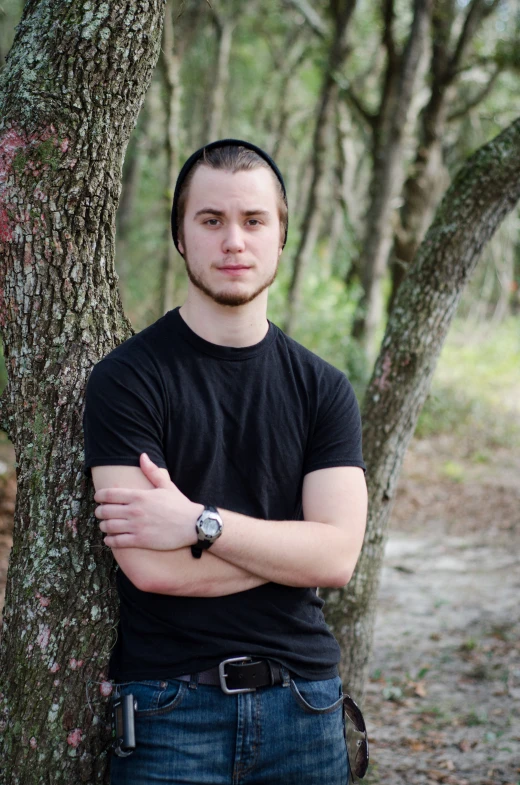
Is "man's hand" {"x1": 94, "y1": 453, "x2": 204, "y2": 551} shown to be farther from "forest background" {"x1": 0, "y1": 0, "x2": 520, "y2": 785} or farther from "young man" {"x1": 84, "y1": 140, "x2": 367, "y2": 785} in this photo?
"forest background" {"x1": 0, "y1": 0, "x2": 520, "y2": 785}

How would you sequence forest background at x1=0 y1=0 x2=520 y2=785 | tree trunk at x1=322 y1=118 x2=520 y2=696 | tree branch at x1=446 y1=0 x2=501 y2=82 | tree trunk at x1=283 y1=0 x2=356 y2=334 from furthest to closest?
tree trunk at x1=283 y1=0 x2=356 y2=334 → tree branch at x1=446 y1=0 x2=501 y2=82 → forest background at x1=0 y1=0 x2=520 y2=785 → tree trunk at x1=322 y1=118 x2=520 y2=696

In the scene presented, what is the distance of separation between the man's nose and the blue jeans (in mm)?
1344

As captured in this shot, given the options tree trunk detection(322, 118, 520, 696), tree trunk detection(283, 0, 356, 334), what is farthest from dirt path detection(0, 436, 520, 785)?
tree trunk detection(283, 0, 356, 334)

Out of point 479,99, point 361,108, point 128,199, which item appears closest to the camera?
point 361,108

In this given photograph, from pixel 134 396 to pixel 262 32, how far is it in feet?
66.1

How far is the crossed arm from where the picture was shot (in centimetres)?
226

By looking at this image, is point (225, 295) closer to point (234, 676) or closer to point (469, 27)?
point (234, 676)

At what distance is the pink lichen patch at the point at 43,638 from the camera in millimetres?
2648

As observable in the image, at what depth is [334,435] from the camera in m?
2.58

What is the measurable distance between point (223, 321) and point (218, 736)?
1290 mm

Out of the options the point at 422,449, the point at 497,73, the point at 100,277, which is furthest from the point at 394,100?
the point at 100,277

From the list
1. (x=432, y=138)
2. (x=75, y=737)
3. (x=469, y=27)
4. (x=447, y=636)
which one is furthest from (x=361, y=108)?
(x=75, y=737)

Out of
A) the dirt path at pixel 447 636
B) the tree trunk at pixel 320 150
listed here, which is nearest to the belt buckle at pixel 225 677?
the dirt path at pixel 447 636

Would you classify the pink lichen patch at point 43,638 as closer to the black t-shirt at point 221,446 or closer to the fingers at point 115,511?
the black t-shirt at point 221,446
